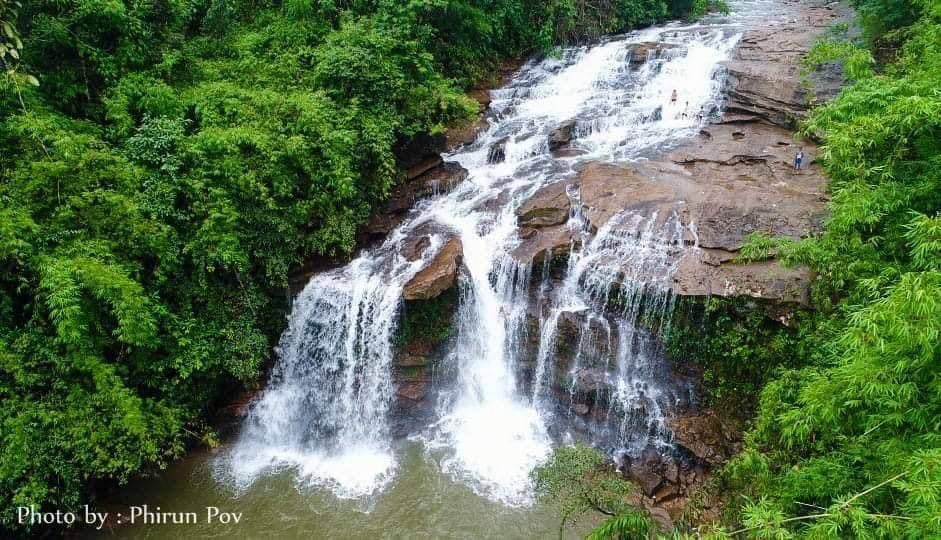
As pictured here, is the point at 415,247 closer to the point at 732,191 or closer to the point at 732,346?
the point at 732,346

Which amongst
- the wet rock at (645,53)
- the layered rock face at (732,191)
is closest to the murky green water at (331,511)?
the layered rock face at (732,191)

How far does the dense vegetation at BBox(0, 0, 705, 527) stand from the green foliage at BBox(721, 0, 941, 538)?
755cm

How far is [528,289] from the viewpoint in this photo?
989cm

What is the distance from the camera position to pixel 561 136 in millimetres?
13438

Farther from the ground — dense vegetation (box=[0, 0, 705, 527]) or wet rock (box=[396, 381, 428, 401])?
dense vegetation (box=[0, 0, 705, 527])

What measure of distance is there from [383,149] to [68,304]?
6.00 metres

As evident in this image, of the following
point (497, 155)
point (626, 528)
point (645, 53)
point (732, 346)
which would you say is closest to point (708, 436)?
point (732, 346)

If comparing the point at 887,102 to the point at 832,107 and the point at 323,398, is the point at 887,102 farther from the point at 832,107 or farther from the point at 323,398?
the point at 323,398

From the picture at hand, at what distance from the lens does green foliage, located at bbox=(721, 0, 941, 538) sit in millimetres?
3898

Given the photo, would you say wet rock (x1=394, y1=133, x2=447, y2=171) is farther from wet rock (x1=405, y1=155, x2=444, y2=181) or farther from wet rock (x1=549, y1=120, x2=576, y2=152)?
wet rock (x1=549, y1=120, x2=576, y2=152)

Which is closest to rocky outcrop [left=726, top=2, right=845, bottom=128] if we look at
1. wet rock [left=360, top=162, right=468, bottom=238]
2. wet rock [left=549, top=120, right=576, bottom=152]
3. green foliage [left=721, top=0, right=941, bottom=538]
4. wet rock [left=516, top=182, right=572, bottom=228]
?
green foliage [left=721, top=0, right=941, bottom=538]

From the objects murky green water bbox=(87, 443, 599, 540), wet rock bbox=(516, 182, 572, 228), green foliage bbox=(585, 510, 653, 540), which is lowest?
murky green water bbox=(87, 443, 599, 540)

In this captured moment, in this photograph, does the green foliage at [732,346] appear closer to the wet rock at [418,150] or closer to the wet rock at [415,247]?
the wet rock at [415,247]

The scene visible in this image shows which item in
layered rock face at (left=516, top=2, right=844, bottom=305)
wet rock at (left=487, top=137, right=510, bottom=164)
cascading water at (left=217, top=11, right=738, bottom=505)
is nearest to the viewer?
layered rock face at (left=516, top=2, right=844, bottom=305)
